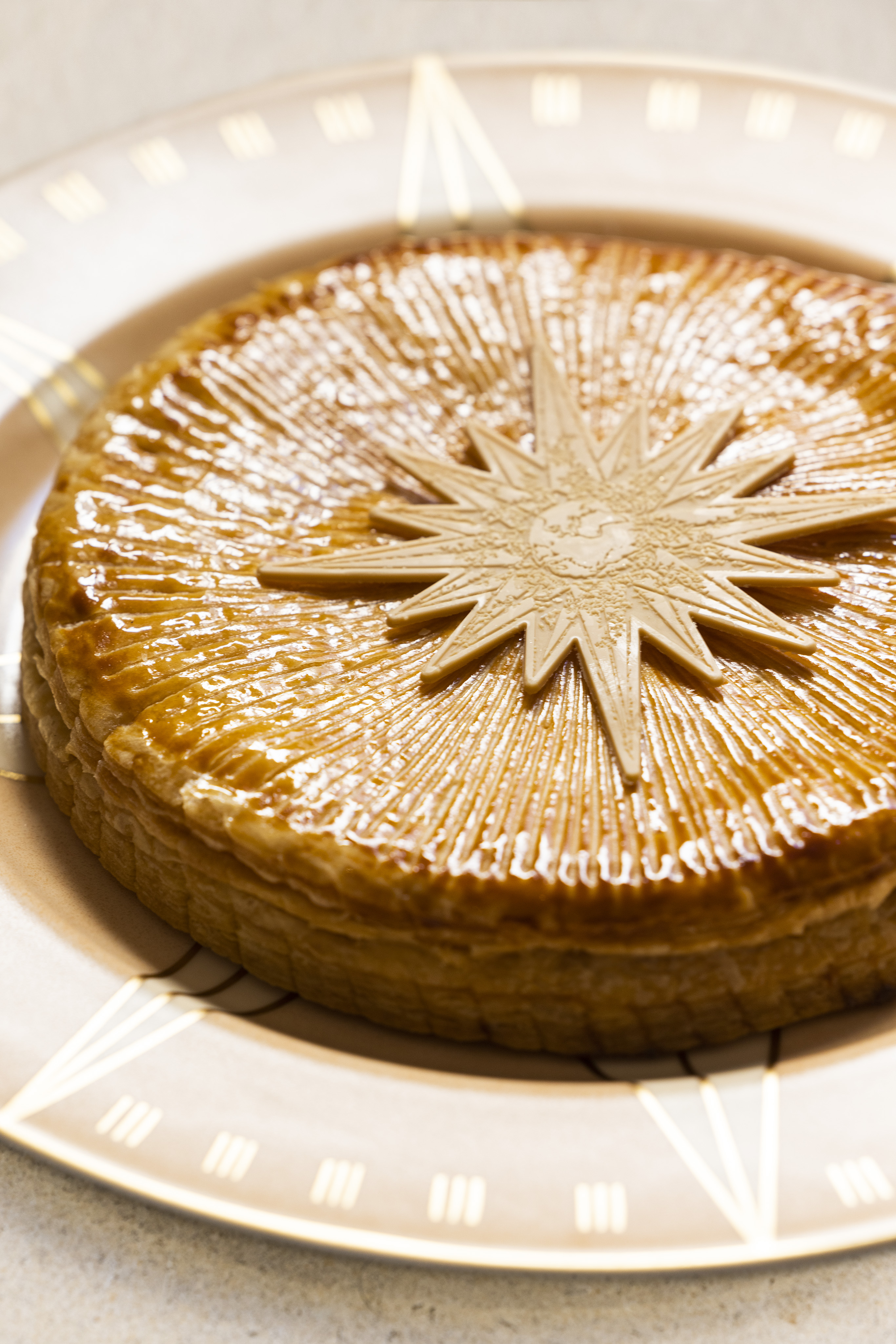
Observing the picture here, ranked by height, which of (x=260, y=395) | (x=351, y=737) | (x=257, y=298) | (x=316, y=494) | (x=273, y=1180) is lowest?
(x=273, y=1180)

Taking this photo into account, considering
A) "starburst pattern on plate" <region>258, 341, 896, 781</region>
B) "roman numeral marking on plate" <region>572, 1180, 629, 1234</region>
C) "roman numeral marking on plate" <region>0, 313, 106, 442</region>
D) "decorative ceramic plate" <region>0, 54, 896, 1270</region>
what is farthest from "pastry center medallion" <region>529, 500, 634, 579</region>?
"roman numeral marking on plate" <region>0, 313, 106, 442</region>

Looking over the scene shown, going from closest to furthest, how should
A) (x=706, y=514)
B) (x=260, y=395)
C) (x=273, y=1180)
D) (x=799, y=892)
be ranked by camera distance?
(x=273, y=1180)
(x=799, y=892)
(x=706, y=514)
(x=260, y=395)

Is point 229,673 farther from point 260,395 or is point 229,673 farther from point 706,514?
point 706,514

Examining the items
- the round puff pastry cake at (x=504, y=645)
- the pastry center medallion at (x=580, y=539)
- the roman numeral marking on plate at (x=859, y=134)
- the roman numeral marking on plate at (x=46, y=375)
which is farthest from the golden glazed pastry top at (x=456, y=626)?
the roman numeral marking on plate at (x=859, y=134)

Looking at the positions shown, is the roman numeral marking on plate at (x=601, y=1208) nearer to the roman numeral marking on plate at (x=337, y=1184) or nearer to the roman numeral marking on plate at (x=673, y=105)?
the roman numeral marking on plate at (x=337, y=1184)

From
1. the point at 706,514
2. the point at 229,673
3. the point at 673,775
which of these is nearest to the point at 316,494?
the point at 229,673

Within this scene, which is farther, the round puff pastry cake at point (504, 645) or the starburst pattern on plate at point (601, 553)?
the starburst pattern on plate at point (601, 553)

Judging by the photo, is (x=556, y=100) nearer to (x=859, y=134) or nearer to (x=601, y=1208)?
(x=859, y=134)

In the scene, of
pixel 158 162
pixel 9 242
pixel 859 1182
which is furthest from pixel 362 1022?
pixel 158 162
